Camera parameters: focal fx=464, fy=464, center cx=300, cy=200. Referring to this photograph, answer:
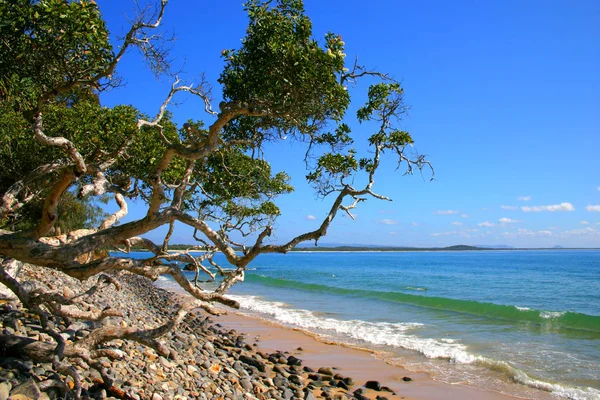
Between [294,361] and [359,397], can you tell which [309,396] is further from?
[294,361]

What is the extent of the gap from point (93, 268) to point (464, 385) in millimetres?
8958

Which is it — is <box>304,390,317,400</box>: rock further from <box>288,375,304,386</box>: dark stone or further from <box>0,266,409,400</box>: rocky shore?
<box>288,375,304,386</box>: dark stone

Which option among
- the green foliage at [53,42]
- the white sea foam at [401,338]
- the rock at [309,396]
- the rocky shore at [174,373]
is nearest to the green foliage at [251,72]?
the green foliage at [53,42]

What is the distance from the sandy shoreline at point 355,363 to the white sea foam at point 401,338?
129 cm

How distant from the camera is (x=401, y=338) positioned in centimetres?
1580

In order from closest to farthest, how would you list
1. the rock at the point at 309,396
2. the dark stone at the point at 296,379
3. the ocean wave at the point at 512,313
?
the rock at the point at 309,396 < the dark stone at the point at 296,379 < the ocean wave at the point at 512,313

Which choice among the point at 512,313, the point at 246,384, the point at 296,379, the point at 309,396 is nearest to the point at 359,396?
the point at 309,396

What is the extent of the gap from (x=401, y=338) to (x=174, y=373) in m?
10.0

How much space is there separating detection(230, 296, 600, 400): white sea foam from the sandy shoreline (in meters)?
1.29

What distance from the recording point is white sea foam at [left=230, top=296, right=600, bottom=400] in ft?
34.6

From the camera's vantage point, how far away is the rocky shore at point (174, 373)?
5.43 meters

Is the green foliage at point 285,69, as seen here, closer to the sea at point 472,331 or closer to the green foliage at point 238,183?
the green foliage at point 238,183

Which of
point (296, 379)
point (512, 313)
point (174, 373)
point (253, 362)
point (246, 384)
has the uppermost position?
point (174, 373)

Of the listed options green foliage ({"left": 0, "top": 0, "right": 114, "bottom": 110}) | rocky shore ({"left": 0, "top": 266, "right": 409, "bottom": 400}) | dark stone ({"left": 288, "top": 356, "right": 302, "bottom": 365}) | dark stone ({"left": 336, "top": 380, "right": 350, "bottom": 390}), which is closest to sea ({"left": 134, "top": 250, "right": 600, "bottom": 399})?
dark stone ({"left": 336, "top": 380, "right": 350, "bottom": 390})
